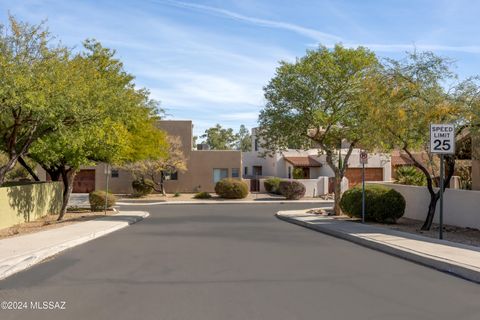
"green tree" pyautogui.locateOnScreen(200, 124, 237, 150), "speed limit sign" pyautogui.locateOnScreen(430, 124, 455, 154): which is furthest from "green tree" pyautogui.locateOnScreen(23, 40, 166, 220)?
"green tree" pyautogui.locateOnScreen(200, 124, 237, 150)

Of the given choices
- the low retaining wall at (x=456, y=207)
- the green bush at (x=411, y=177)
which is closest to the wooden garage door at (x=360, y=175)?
the green bush at (x=411, y=177)

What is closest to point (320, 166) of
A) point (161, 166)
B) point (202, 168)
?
point (202, 168)

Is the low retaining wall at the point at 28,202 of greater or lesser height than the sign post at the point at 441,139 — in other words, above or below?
below

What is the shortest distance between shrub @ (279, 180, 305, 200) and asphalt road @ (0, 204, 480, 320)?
2833 cm

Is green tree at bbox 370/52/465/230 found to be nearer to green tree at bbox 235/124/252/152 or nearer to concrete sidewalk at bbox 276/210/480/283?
concrete sidewalk at bbox 276/210/480/283

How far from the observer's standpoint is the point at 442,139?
14406 millimetres

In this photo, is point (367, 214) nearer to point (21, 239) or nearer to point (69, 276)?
point (21, 239)

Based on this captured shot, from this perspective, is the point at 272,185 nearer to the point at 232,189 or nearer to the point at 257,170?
the point at 232,189

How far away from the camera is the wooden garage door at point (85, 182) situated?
1953 inches

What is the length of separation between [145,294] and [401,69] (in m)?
13.7

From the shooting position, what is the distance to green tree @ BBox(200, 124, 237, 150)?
105 m

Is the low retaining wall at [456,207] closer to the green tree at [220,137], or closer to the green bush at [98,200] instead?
the green bush at [98,200]

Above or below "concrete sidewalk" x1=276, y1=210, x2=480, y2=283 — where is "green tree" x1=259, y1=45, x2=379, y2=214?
above

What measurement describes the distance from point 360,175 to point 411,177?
630 inches
